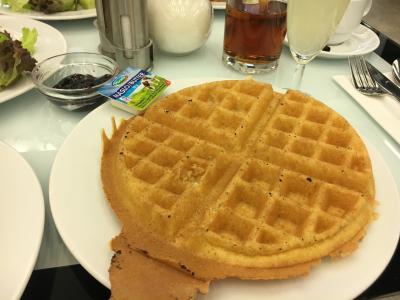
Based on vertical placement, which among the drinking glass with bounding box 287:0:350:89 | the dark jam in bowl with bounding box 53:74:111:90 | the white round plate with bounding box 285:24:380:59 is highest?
the drinking glass with bounding box 287:0:350:89

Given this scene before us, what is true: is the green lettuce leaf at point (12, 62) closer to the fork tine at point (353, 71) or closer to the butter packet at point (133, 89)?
the butter packet at point (133, 89)

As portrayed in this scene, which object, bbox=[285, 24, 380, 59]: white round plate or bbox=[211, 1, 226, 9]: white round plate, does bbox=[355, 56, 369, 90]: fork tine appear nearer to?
bbox=[285, 24, 380, 59]: white round plate

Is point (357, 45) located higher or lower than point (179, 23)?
lower

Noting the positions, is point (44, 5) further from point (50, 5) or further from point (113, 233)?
point (113, 233)

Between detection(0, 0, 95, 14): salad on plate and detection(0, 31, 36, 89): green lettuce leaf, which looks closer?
detection(0, 31, 36, 89): green lettuce leaf

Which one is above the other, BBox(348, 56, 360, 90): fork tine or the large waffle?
the large waffle

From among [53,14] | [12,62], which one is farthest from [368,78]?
[53,14]

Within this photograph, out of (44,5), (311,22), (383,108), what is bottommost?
(383,108)

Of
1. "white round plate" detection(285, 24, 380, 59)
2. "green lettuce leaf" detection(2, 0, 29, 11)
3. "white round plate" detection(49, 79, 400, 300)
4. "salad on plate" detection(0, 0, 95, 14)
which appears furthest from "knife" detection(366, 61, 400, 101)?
"green lettuce leaf" detection(2, 0, 29, 11)

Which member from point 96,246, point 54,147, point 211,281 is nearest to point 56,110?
point 54,147
